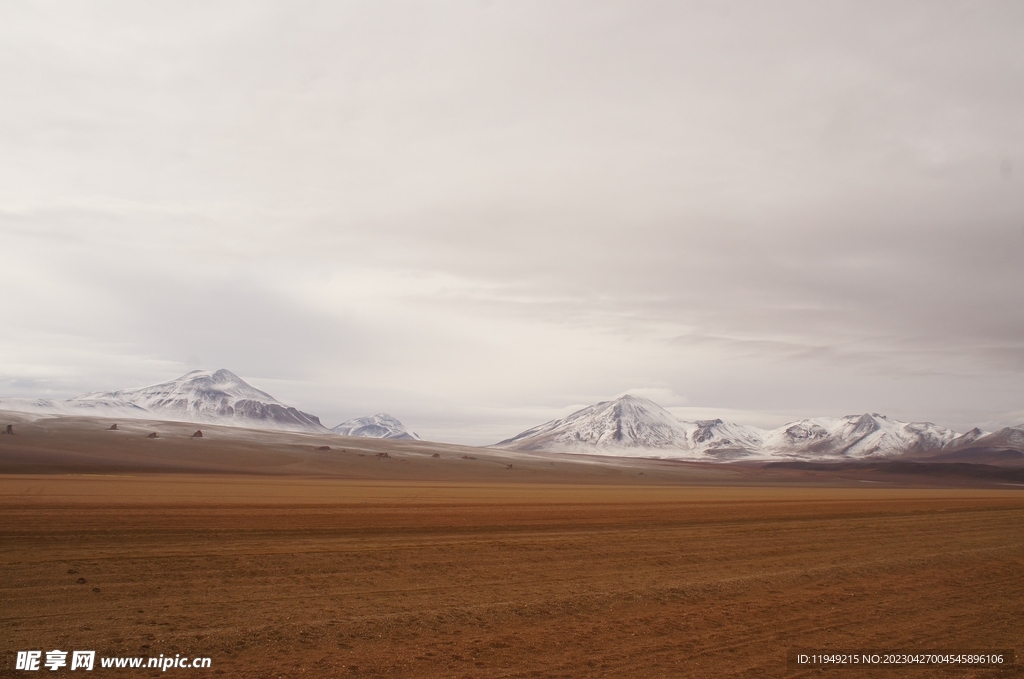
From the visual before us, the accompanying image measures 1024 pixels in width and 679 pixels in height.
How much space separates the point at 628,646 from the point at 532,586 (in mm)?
4531

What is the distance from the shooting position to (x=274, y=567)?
17.3 m

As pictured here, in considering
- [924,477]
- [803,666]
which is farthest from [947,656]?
[924,477]

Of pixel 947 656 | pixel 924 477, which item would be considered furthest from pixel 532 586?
pixel 924 477

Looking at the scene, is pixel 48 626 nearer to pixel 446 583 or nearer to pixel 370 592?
pixel 370 592

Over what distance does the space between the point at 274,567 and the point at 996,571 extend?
2029 centimetres

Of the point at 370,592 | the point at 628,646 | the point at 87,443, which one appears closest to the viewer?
the point at 628,646

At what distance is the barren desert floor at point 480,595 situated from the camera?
A: 36.9 feet

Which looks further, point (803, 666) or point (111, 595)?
point (111, 595)

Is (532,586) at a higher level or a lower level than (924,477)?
higher

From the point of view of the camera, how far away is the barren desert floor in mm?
11242

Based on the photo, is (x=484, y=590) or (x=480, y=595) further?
(x=484, y=590)

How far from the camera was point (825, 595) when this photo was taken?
16328mm

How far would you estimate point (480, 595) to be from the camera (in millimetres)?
15203

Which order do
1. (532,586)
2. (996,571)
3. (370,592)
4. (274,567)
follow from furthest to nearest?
(996,571) < (274,567) < (532,586) < (370,592)
